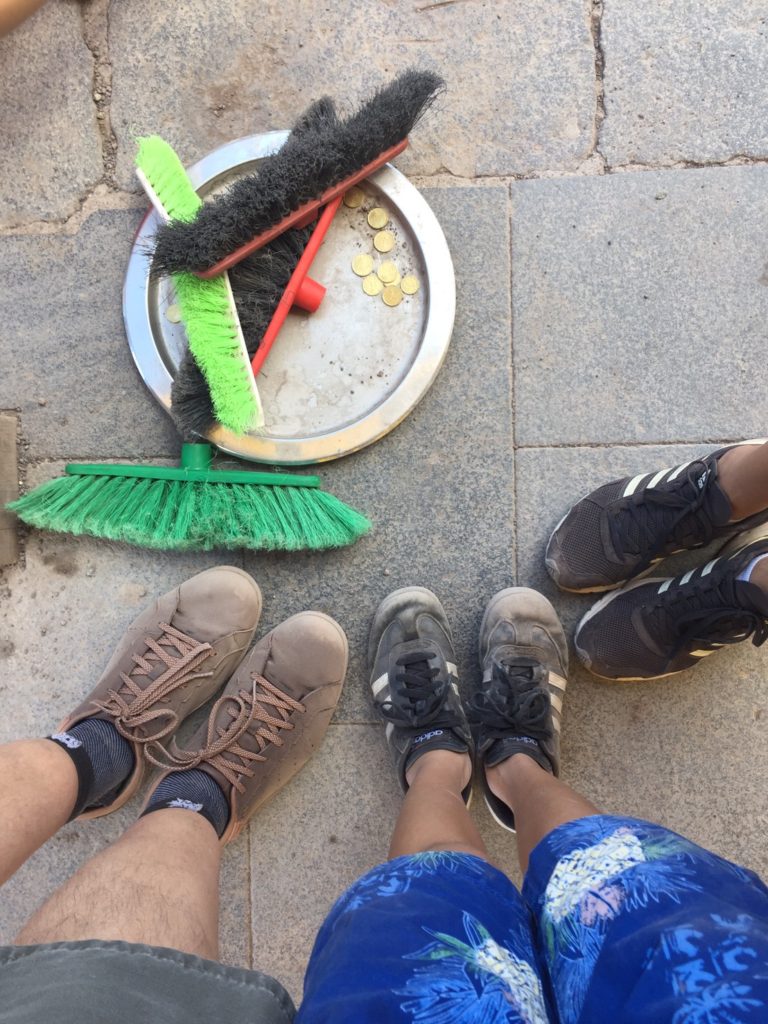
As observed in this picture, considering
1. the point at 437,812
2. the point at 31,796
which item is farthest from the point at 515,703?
the point at 31,796

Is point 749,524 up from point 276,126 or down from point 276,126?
down

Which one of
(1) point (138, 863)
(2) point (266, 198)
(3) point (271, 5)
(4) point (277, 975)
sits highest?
(3) point (271, 5)

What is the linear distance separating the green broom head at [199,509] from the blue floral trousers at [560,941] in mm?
633

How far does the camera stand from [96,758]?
1229mm

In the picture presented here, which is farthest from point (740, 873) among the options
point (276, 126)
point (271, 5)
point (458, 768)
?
point (271, 5)

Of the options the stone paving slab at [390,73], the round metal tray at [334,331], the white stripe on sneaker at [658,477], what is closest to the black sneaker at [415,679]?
the round metal tray at [334,331]

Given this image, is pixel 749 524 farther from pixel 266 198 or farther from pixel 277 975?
pixel 277 975

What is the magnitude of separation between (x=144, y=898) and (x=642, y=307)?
53.7 inches

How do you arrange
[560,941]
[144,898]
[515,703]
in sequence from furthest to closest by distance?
[515,703] < [144,898] < [560,941]

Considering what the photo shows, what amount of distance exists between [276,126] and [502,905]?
4.78 feet

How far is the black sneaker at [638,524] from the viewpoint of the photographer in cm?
122

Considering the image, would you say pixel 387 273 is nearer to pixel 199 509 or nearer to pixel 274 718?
pixel 199 509

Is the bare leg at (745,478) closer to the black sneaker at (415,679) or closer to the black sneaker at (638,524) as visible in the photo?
the black sneaker at (638,524)

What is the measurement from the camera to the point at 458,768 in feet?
4.07
